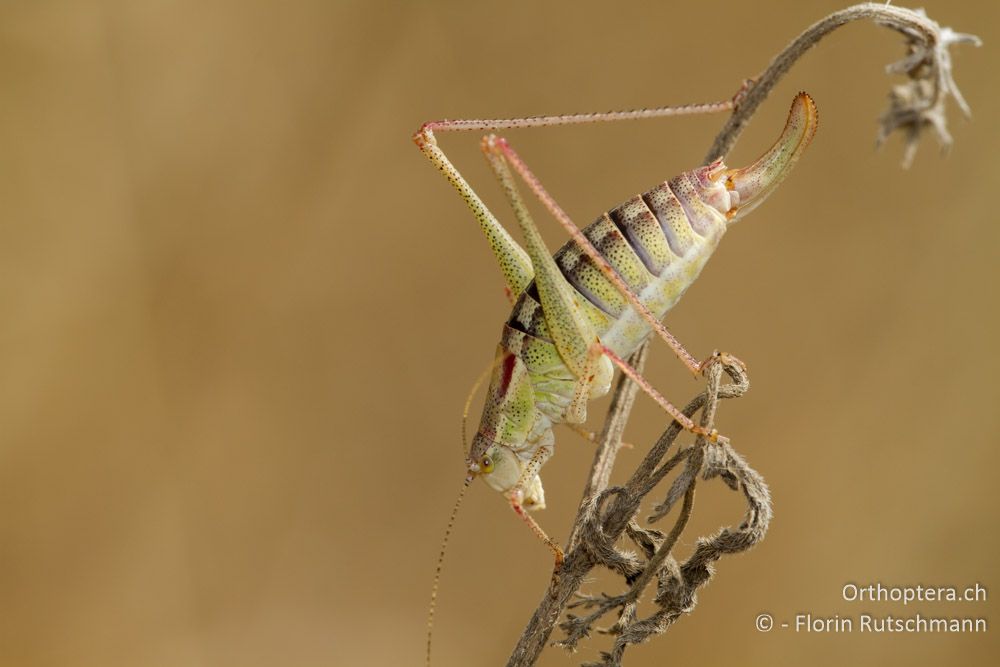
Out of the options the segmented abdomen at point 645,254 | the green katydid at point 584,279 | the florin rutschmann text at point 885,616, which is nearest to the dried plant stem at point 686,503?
the green katydid at point 584,279

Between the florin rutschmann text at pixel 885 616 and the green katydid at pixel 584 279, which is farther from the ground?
the green katydid at pixel 584 279

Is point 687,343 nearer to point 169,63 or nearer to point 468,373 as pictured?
point 468,373

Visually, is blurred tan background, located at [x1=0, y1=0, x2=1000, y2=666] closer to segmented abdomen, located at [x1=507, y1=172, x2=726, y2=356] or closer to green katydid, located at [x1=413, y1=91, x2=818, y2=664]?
green katydid, located at [x1=413, y1=91, x2=818, y2=664]

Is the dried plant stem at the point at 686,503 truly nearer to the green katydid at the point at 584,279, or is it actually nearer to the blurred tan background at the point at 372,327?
the green katydid at the point at 584,279

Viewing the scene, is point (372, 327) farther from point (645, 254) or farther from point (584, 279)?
point (645, 254)

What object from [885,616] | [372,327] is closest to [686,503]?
[885,616]

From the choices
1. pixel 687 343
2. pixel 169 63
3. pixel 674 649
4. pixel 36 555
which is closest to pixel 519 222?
pixel 687 343
